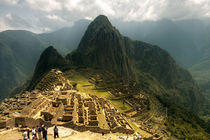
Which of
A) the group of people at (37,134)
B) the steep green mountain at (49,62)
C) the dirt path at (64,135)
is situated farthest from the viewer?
the steep green mountain at (49,62)

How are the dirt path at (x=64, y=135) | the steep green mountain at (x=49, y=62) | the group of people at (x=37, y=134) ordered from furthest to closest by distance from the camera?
the steep green mountain at (x=49, y=62) → the dirt path at (x=64, y=135) → the group of people at (x=37, y=134)

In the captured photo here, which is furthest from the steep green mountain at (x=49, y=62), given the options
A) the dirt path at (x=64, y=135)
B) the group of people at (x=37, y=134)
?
the group of people at (x=37, y=134)

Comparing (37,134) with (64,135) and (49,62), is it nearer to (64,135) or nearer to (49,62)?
(64,135)

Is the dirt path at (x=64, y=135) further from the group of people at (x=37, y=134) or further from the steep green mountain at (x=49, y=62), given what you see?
the steep green mountain at (x=49, y=62)

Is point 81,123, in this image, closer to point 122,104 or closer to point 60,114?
point 60,114

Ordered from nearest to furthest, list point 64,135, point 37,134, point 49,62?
point 37,134 → point 64,135 → point 49,62

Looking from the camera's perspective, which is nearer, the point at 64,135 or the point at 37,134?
the point at 37,134

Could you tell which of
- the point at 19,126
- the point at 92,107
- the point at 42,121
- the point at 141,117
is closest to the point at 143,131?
the point at 141,117

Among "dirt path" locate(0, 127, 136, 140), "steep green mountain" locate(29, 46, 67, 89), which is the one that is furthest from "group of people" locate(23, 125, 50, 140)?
"steep green mountain" locate(29, 46, 67, 89)

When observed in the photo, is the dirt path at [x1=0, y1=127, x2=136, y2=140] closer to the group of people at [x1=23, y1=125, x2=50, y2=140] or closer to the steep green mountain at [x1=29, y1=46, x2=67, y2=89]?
the group of people at [x1=23, y1=125, x2=50, y2=140]

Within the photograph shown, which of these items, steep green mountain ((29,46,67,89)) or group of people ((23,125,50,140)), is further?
steep green mountain ((29,46,67,89))

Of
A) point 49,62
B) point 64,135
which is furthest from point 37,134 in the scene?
point 49,62

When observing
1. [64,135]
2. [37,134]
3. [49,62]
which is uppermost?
[49,62]
